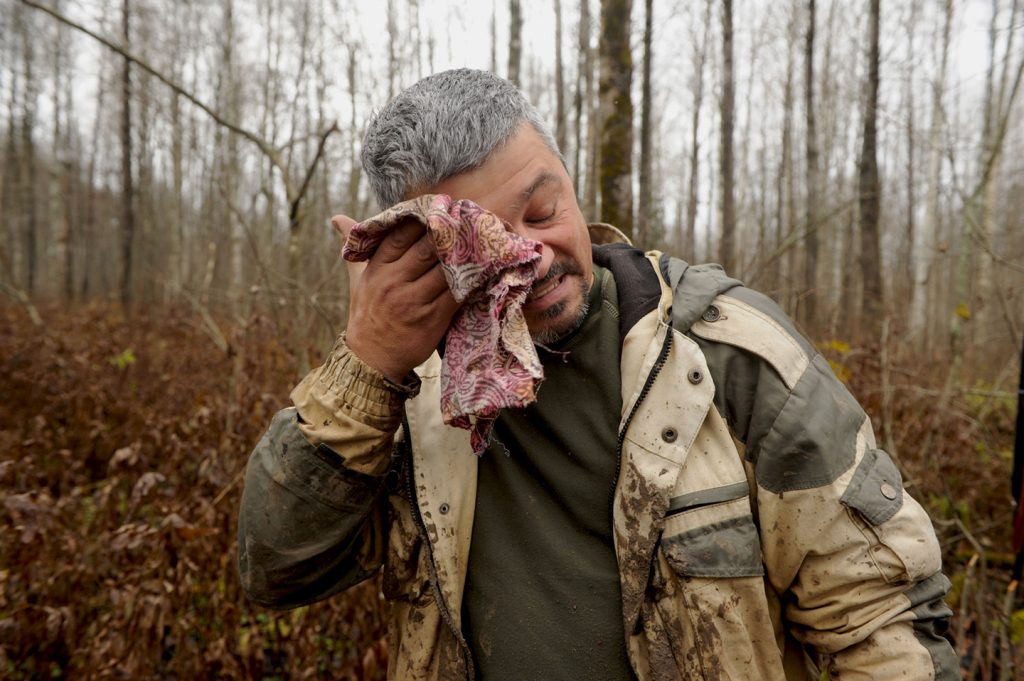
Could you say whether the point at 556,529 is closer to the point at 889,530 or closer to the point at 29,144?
the point at 889,530

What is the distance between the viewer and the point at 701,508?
1.21 metres

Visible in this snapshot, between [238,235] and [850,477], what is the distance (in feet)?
56.0

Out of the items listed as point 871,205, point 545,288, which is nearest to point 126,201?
point 871,205

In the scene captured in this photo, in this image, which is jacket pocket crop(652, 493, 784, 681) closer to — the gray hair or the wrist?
the wrist

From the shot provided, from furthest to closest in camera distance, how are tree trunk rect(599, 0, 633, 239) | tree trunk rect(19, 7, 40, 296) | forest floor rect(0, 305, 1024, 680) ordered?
tree trunk rect(19, 7, 40, 296) → tree trunk rect(599, 0, 633, 239) → forest floor rect(0, 305, 1024, 680)

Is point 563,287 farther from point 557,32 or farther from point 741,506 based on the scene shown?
point 557,32

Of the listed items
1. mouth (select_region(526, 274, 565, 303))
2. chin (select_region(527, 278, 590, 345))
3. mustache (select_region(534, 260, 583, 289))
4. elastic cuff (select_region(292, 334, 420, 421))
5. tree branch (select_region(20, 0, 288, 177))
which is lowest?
elastic cuff (select_region(292, 334, 420, 421))

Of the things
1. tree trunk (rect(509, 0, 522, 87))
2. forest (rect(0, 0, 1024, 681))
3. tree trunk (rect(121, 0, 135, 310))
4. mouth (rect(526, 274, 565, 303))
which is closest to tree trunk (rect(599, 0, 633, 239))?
forest (rect(0, 0, 1024, 681))

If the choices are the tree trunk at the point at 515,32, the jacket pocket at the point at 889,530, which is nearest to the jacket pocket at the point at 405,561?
the jacket pocket at the point at 889,530

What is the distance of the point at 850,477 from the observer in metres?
1.18

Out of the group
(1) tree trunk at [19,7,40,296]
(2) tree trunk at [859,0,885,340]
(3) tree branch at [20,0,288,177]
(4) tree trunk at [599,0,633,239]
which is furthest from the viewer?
(1) tree trunk at [19,7,40,296]

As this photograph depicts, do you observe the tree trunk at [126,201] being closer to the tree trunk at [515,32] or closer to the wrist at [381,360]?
the tree trunk at [515,32]

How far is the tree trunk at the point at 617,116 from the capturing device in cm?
405

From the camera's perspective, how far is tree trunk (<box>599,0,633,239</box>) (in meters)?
4.05
